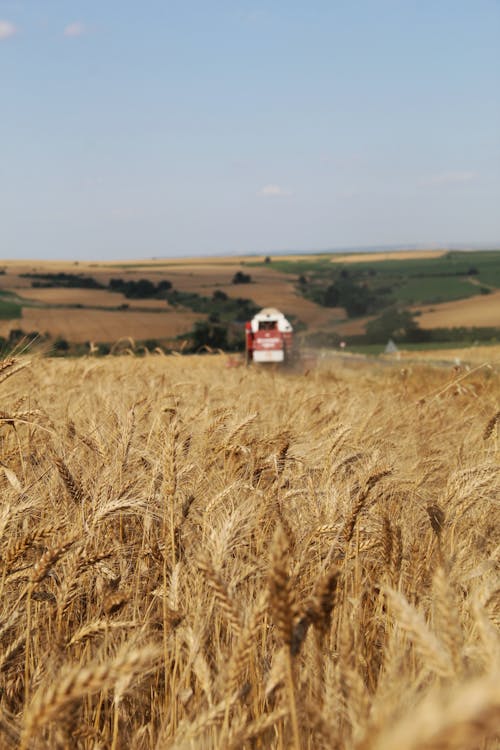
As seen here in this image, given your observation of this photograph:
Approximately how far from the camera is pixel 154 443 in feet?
12.1

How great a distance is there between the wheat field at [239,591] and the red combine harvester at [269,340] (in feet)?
65.7

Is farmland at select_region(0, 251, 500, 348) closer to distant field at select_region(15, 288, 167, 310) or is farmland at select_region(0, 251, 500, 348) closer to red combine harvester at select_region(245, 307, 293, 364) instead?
distant field at select_region(15, 288, 167, 310)

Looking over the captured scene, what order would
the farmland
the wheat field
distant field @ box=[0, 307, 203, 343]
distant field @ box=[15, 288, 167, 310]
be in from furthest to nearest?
distant field @ box=[15, 288, 167, 310] → the farmland → distant field @ box=[0, 307, 203, 343] → the wheat field

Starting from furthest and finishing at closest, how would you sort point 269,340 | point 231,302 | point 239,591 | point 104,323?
point 231,302, point 104,323, point 269,340, point 239,591

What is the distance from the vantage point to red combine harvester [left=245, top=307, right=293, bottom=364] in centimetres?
2486

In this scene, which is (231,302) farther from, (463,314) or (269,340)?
(269,340)

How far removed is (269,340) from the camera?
82.4ft

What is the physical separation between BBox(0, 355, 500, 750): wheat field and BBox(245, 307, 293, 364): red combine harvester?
2002 cm

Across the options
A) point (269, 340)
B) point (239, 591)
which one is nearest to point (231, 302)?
point (269, 340)

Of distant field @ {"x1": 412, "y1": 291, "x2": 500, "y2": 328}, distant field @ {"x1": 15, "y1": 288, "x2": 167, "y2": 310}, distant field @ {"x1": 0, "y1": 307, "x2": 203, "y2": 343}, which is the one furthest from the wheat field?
distant field @ {"x1": 15, "y1": 288, "x2": 167, "y2": 310}

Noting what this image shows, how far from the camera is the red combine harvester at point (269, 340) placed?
24.9 metres

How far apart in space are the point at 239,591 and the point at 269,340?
74.1 feet

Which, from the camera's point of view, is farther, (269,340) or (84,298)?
(84,298)

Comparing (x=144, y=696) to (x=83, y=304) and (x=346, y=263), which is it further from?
(x=346, y=263)
